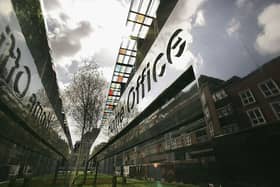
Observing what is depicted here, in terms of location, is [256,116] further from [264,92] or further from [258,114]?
[264,92]

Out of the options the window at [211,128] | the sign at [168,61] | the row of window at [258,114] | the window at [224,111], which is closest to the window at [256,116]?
the row of window at [258,114]

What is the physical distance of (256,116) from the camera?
2.39ft

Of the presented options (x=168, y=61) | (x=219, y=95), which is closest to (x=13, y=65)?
(x=168, y=61)

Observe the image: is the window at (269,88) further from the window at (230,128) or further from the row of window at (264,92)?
the window at (230,128)

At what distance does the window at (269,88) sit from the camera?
2.15 feet

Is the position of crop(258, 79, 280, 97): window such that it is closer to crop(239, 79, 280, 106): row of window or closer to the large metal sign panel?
crop(239, 79, 280, 106): row of window

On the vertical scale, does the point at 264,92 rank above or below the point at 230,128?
above

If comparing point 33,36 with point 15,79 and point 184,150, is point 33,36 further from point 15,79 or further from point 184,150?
point 184,150

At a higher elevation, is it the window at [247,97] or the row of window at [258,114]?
the window at [247,97]

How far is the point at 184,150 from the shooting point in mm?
1402

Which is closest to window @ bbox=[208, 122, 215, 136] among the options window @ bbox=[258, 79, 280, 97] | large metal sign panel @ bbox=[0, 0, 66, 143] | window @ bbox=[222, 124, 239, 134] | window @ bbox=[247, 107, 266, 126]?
window @ bbox=[222, 124, 239, 134]

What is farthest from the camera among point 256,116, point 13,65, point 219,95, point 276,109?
point 13,65

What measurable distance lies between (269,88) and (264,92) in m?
0.03

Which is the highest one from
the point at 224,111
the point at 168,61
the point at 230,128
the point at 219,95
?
the point at 168,61
